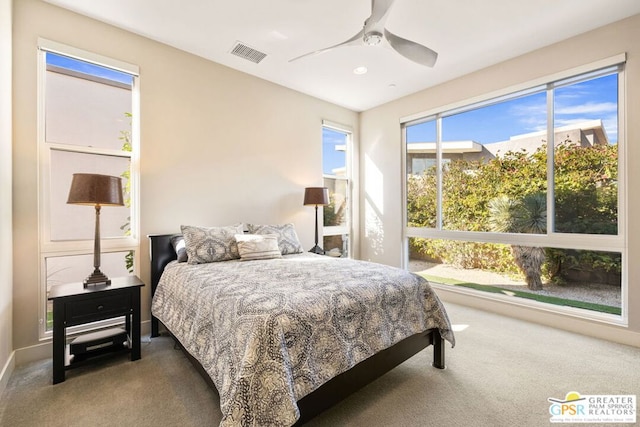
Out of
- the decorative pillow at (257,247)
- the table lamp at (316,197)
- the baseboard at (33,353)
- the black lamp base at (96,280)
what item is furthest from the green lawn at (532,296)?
the baseboard at (33,353)

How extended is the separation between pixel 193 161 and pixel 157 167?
1.26 ft

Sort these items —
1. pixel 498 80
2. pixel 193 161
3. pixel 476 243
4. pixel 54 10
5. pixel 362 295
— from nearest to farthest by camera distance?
1. pixel 362 295
2. pixel 54 10
3. pixel 193 161
4. pixel 498 80
5. pixel 476 243

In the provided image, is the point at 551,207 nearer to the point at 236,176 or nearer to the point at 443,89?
the point at 443,89

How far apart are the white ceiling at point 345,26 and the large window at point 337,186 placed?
1355 millimetres

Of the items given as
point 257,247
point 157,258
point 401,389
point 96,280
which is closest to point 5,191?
point 96,280

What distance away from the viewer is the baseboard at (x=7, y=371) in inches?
77.6

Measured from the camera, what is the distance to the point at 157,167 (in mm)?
3004

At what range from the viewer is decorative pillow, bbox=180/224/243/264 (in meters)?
2.67

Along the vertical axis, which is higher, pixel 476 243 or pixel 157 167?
pixel 157 167

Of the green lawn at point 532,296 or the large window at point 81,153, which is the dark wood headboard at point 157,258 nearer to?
the large window at point 81,153

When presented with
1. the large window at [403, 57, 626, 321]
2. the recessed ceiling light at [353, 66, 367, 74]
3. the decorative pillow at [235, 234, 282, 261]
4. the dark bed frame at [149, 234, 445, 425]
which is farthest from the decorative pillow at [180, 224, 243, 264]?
the large window at [403, 57, 626, 321]

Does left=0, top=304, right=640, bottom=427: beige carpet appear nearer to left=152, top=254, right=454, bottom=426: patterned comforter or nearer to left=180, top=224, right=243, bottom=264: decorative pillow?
left=152, top=254, right=454, bottom=426: patterned comforter

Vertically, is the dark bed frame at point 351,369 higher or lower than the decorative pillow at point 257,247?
lower

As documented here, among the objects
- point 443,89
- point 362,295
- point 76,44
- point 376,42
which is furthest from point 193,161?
point 443,89
